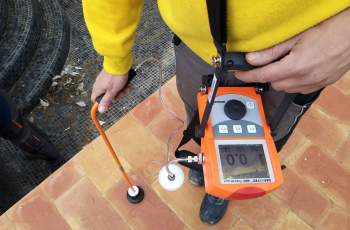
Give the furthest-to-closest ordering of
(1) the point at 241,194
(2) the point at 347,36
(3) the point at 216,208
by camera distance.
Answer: (3) the point at 216,208
(1) the point at 241,194
(2) the point at 347,36

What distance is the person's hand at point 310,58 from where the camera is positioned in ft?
A: 1.31

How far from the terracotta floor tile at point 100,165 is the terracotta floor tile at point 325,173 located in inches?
30.2

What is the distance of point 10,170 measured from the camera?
1.55 meters

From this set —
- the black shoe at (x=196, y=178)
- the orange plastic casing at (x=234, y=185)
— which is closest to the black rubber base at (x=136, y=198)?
the black shoe at (x=196, y=178)

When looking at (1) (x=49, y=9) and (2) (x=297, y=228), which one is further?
(1) (x=49, y=9)

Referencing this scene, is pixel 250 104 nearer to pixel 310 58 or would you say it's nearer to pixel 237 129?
pixel 237 129

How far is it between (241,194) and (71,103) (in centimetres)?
136

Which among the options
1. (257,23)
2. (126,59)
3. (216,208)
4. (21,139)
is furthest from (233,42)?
(21,139)

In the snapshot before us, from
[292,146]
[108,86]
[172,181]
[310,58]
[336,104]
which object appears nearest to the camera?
[310,58]

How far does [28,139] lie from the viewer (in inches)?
51.9

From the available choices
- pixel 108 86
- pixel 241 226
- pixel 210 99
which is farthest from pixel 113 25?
pixel 241 226

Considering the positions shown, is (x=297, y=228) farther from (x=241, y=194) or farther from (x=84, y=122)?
(x=84, y=122)

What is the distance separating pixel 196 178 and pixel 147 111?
0.41 meters

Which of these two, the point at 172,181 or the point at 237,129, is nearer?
the point at 237,129
